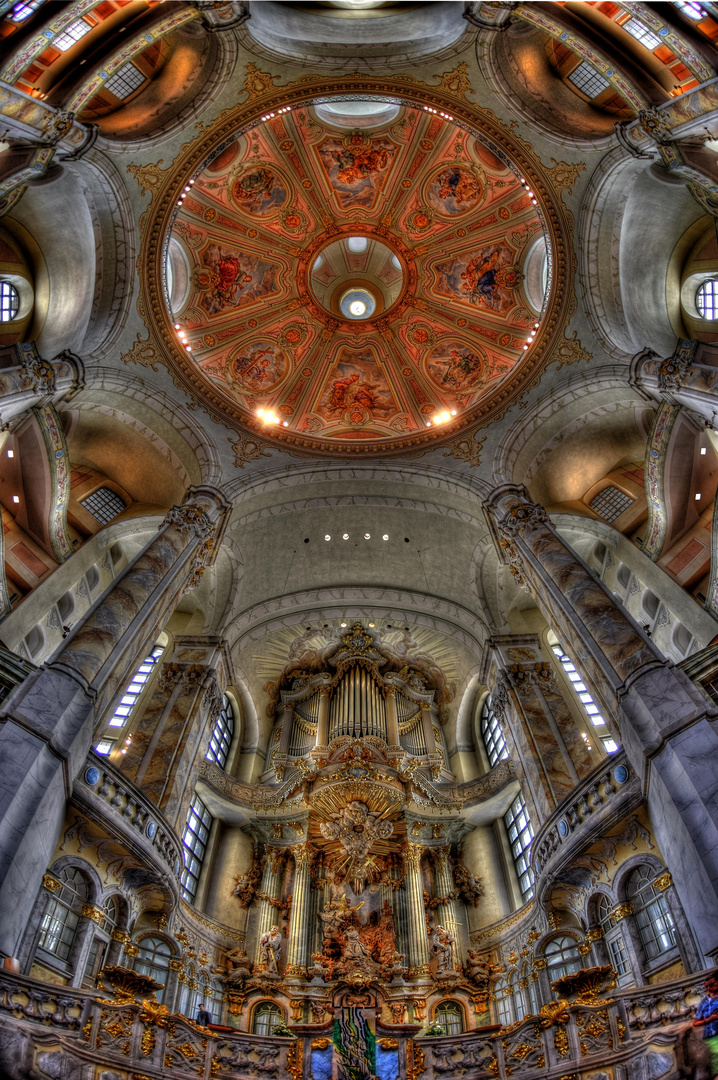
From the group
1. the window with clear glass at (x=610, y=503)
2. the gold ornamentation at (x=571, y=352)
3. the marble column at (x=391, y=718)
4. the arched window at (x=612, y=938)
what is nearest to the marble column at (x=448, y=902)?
the marble column at (x=391, y=718)

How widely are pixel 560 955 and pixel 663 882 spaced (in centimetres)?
467

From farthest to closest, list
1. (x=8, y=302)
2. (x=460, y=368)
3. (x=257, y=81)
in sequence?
(x=460, y=368), (x=257, y=81), (x=8, y=302)

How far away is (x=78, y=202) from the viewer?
1859 cm

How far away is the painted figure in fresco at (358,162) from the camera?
2544 cm

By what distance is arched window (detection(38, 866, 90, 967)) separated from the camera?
12.9 meters

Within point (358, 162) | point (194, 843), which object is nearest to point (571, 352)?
point (358, 162)

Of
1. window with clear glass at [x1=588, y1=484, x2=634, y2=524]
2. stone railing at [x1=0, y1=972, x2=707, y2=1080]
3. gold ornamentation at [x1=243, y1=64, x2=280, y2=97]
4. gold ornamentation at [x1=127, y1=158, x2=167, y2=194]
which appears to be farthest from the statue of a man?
gold ornamentation at [x1=243, y1=64, x2=280, y2=97]

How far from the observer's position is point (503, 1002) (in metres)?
17.9

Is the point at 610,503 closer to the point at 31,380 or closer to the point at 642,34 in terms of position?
the point at 642,34

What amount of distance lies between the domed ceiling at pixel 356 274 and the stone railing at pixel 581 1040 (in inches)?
717

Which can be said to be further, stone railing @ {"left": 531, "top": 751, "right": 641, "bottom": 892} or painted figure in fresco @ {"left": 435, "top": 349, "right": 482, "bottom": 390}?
painted figure in fresco @ {"left": 435, "top": 349, "right": 482, "bottom": 390}

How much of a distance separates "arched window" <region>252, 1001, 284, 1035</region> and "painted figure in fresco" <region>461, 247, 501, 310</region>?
24699 mm

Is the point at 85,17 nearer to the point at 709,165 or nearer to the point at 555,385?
the point at 709,165

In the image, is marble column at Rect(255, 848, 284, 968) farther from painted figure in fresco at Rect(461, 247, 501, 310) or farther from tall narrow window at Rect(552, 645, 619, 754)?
painted figure in fresco at Rect(461, 247, 501, 310)
